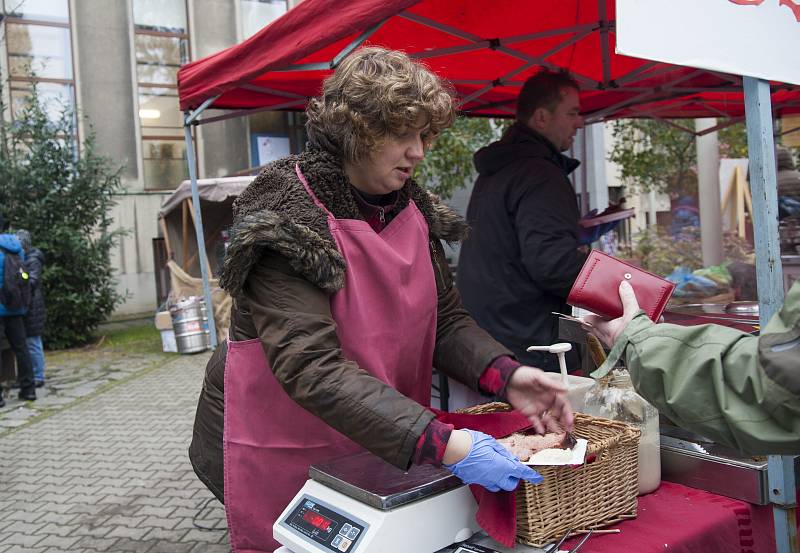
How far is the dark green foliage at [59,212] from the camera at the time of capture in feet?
33.2

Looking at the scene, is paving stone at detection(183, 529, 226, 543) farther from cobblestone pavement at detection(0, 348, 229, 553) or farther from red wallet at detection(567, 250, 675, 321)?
red wallet at detection(567, 250, 675, 321)

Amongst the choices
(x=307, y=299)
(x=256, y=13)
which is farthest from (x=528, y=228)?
(x=256, y=13)

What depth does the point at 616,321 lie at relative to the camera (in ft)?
5.77

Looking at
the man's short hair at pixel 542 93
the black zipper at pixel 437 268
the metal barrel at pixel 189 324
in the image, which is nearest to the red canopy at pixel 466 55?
the man's short hair at pixel 542 93

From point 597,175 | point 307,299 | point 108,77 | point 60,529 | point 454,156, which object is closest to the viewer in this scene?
point 307,299

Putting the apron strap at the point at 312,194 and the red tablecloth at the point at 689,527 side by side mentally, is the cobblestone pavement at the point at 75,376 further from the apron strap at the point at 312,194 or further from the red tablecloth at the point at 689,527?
the red tablecloth at the point at 689,527

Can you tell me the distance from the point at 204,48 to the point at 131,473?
1148 cm

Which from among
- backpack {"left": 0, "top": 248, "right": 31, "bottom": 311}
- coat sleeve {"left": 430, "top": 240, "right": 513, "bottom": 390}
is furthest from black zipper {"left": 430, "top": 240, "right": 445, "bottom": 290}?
backpack {"left": 0, "top": 248, "right": 31, "bottom": 311}

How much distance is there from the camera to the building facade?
13.4m

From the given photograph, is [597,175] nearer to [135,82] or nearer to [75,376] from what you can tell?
[75,376]

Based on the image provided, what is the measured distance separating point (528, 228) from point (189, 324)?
7.53m

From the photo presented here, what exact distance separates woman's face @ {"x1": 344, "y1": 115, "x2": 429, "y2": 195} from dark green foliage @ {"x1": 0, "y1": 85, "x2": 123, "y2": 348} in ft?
31.1

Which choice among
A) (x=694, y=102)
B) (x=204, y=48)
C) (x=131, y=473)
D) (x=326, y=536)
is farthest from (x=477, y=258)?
(x=204, y=48)

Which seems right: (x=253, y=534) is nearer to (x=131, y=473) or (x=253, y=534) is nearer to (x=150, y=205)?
(x=131, y=473)
